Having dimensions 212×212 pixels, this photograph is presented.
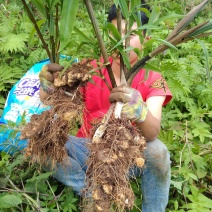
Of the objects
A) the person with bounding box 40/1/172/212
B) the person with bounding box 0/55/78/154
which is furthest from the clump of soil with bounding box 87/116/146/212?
the person with bounding box 0/55/78/154

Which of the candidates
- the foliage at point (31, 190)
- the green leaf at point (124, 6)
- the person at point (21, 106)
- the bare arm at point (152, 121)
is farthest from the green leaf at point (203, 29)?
the foliage at point (31, 190)

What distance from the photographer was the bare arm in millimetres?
1297

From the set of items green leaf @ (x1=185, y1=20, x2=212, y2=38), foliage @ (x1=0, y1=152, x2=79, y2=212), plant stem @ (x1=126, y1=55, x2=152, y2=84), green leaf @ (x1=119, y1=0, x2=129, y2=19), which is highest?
green leaf @ (x1=119, y1=0, x2=129, y2=19)

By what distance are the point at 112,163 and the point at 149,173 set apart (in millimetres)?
484

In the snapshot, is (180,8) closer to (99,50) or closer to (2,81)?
(2,81)

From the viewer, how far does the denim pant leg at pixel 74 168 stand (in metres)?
1.63

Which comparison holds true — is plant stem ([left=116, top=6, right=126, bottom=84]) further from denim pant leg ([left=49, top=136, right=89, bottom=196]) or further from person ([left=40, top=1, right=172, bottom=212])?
denim pant leg ([left=49, top=136, right=89, bottom=196])

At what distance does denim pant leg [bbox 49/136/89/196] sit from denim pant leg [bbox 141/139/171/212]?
1.09 ft

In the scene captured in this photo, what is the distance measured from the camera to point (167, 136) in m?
1.95

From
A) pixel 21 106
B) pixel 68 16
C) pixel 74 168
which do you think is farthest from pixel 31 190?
pixel 68 16

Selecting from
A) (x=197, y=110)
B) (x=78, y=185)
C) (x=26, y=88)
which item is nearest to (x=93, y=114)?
(x=78, y=185)

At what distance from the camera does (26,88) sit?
1881 mm

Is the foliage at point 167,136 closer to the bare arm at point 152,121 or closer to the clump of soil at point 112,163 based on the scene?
the bare arm at point 152,121

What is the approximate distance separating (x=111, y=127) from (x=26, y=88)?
89cm
